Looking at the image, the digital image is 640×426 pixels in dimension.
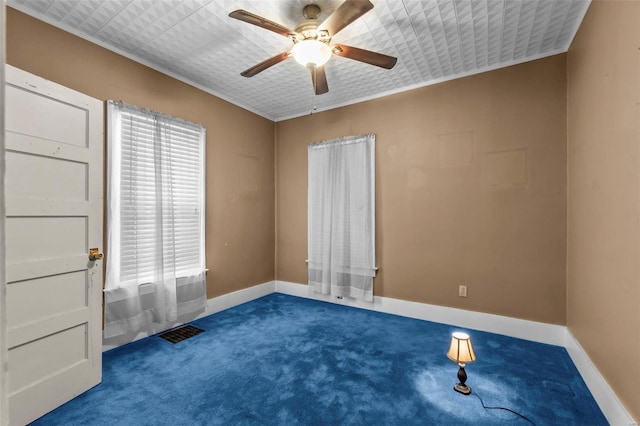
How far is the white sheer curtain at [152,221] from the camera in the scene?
2695 millimetres

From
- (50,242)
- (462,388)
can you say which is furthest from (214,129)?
(462,388)

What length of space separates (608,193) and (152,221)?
12.4 ft

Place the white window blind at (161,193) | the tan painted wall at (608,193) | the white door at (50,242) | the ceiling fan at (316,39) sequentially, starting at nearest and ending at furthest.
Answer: the tan painted wall at (608,193) < the white door at (50,242) < the ceiling fan at (316,39) < the white window blind at (161,193)

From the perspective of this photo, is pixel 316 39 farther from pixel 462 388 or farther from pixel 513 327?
pixel 513 327

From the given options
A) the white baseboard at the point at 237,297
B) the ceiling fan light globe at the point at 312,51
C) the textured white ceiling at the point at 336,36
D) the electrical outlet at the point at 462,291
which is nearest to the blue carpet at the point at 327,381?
the electrical outlet at the point at 462,291

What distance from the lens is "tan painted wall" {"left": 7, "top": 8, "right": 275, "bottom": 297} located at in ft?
7.54

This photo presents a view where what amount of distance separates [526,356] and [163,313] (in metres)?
3.55

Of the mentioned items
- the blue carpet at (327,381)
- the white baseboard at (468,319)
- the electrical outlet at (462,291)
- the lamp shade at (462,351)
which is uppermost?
the electrical outlet at (462,291)

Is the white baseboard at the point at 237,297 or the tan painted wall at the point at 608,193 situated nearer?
the tan painted wall at the point at 608,193

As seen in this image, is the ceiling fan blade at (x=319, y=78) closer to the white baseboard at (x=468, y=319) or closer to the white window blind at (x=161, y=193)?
the white window blind at (x=161, y=193)

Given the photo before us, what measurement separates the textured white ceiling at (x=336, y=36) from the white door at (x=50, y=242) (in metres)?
0.83

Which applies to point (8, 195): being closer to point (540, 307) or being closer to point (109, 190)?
point (109, 190)

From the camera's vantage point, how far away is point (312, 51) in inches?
84.9

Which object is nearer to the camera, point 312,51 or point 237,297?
point 312,51
